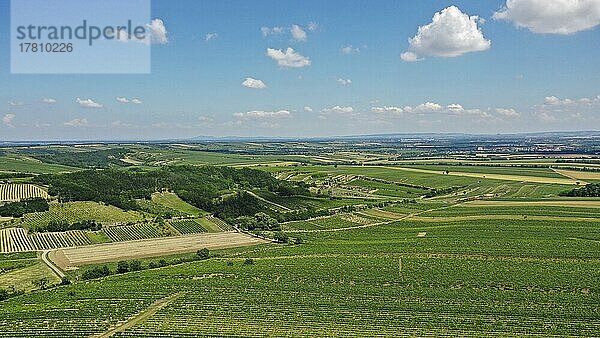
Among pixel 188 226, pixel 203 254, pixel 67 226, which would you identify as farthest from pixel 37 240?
pixel 203 254

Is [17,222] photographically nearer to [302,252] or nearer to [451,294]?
[302,252]

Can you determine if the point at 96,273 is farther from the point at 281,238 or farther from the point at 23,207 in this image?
the point at 23,207

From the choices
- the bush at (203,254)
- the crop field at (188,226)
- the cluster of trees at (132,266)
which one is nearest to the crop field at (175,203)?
the crop field at (188,226)

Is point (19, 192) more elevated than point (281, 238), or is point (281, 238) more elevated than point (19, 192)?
point (19, 192)

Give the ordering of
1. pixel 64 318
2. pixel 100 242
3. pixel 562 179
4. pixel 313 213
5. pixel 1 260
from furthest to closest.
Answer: pixel 562 179 < pixel 313 213 < pixel 100 242 < pixel 1 260 < pixel 64 318

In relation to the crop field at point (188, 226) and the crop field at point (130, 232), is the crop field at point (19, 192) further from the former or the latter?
the crop field at point (188, 226)

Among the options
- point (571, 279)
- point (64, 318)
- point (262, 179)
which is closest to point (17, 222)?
point (64, 318)
